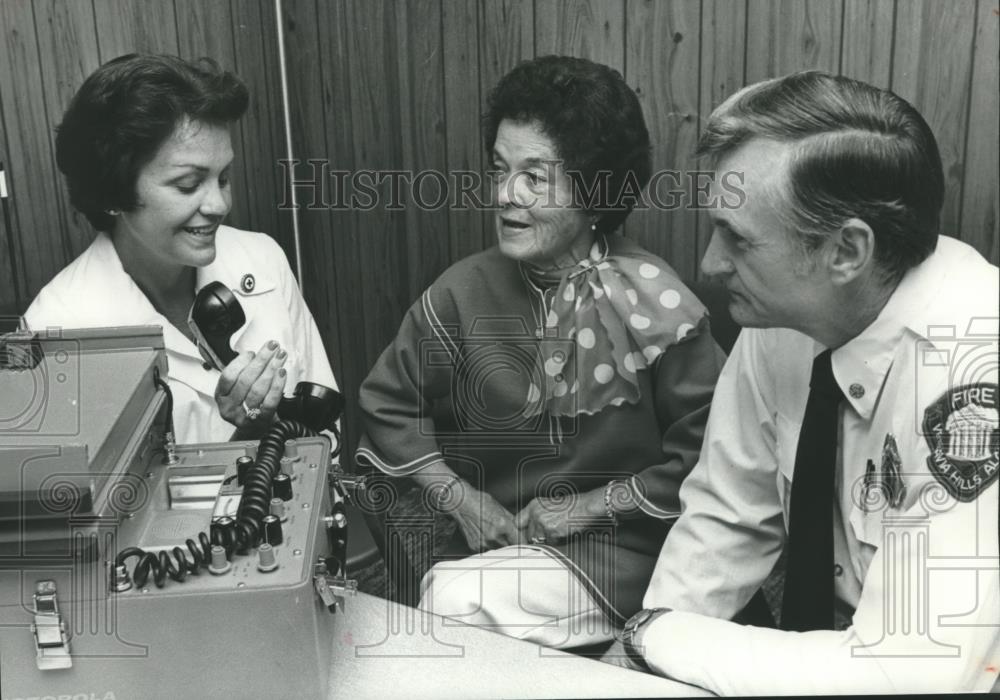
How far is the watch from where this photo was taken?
4.71 ft

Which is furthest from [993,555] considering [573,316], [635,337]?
[573,316]

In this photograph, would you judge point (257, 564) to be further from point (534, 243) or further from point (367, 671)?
point (534, 243)

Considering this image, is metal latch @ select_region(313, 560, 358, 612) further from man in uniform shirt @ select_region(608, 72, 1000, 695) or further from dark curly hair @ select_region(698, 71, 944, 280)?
dark curly hair @ select_region(698, 71, 944, 280)

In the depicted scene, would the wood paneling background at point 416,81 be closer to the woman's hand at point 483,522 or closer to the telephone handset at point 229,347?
the telephone handset at point 229,347

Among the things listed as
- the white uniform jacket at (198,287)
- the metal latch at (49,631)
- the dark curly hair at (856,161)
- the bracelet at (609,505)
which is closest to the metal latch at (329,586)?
the metal latch at (49,631)

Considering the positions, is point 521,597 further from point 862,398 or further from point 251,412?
point 862,398

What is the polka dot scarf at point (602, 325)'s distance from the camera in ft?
5.73

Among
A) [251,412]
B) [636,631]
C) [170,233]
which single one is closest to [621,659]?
[636,631]

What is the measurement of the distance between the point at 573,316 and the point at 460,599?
53cm

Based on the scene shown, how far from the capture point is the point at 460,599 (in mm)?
1692

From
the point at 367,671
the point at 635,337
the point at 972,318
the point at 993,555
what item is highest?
the point at 972,318

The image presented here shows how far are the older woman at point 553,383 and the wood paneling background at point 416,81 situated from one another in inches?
2.2

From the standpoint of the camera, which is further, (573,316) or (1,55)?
(573,316)

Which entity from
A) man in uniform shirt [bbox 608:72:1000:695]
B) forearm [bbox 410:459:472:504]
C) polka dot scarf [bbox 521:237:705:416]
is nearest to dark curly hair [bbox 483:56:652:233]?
polka dot scarf [bbox 521:237:705:416]
